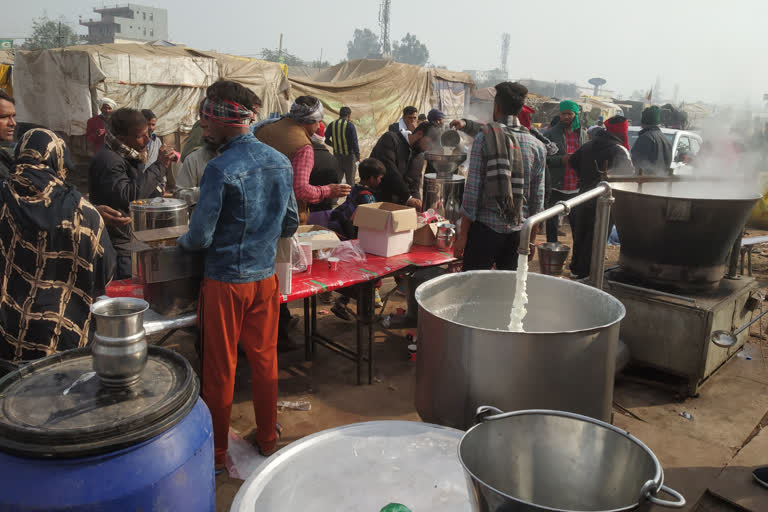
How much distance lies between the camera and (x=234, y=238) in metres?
2.65

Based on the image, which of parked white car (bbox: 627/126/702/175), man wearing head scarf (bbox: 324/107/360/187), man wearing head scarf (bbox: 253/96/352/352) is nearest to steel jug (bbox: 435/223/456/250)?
man wearing head scarf (bbox: 253/96/352/352)

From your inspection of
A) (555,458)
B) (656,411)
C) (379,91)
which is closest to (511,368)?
(555,458)

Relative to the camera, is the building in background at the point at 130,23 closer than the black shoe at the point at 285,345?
No

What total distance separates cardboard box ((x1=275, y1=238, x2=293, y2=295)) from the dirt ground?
3.41ft

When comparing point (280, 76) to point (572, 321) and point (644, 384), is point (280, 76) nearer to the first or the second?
point (644, 384)

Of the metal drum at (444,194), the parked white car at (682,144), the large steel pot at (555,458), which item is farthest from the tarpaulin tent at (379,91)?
the large steel pot at (555,458)

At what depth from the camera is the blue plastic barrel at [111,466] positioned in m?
1.48

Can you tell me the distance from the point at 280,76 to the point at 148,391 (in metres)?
11.8

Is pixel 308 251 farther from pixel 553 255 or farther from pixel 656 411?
pixel 656 411

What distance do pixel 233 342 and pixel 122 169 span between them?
1497mm

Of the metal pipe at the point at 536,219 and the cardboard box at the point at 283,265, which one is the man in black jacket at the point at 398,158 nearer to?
the cardboard box at the point at 283,265

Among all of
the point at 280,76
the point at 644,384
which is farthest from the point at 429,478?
the point at 280,76

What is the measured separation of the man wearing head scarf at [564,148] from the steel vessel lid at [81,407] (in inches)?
245

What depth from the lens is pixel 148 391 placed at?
5.83ft
